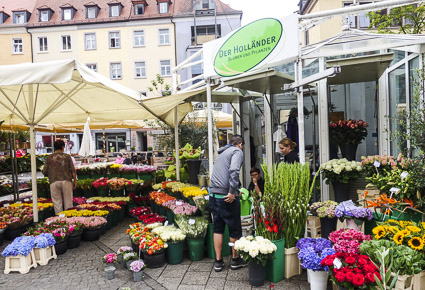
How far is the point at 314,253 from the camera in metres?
3.22

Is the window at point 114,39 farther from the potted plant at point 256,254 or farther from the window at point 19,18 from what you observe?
the potted plant at point 256,254

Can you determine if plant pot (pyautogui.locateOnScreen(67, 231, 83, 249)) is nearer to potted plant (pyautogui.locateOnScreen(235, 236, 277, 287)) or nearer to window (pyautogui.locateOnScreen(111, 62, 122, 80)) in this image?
potted plant (pyautogui.locateOnScreen(235, 236, 277, 287))

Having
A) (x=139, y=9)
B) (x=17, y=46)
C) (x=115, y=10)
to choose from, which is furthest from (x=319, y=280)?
(x=17, y=46)

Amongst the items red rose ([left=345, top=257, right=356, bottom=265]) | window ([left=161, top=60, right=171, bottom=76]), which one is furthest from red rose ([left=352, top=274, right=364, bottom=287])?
window ([left=161, top=60, right=171, bottom=76])

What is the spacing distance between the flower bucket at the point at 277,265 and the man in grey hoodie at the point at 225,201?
52 cm

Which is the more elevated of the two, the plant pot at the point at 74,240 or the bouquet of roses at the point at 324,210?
the bouquet of roses at the point at 324,210

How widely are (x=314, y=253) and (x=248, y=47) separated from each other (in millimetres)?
2490

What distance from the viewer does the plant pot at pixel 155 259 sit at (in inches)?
170

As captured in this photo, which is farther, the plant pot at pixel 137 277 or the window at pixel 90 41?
the window at pixel 90 41

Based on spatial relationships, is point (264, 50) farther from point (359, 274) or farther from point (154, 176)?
point (154, 176)

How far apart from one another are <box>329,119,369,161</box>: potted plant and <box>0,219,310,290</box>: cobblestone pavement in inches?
89.1

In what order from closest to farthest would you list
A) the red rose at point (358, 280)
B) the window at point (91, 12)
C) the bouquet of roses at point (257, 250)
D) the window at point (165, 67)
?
the red rose at point (358, 280) < the bouquet of roses at point (257, 250) < the window at point (165, 67) < the window at point (91, 12)

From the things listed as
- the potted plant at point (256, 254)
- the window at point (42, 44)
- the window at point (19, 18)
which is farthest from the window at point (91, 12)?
the potted plant at point (256, 254)

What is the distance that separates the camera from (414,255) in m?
2.65
